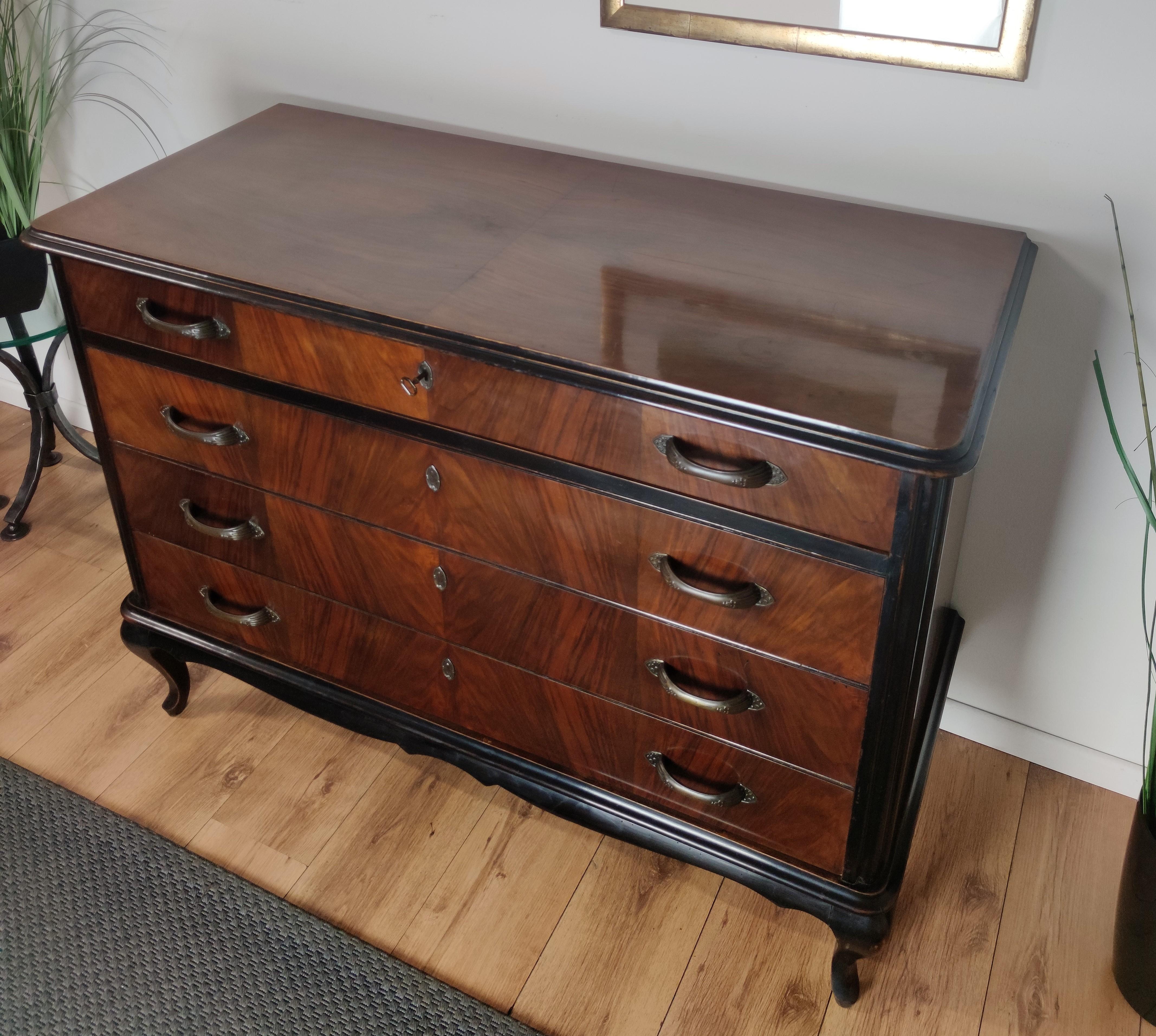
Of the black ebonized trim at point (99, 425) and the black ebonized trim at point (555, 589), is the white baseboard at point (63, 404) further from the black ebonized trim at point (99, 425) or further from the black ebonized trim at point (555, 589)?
the black ebonized trim at point (555, 589)

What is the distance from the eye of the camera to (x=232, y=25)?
1787 mm

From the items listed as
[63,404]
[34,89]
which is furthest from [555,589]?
[63,404]

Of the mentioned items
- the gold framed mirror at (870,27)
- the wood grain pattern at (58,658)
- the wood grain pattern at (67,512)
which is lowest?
the wood grain pattern at (58,658)

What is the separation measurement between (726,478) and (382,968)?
Answer: 91 cm

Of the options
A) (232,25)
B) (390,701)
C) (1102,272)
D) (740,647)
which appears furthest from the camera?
(232,25)

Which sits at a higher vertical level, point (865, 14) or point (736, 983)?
point (865, 14)

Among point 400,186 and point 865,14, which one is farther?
point 400,186

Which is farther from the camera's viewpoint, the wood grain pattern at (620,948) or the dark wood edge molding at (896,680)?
the wood grain pattern at (620,948)

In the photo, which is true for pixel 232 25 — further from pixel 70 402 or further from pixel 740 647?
pixel 740 647

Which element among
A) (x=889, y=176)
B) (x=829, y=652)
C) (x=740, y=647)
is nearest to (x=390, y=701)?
(x=740, y=647)

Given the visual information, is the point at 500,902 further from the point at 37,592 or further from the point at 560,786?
the point at 37,592

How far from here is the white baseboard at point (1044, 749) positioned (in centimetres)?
177

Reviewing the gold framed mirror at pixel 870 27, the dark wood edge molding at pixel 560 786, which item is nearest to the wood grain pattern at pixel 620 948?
the dark wood edge molding at pixel 560 786

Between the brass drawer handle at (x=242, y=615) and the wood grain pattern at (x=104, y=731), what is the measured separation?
1.15 feet
